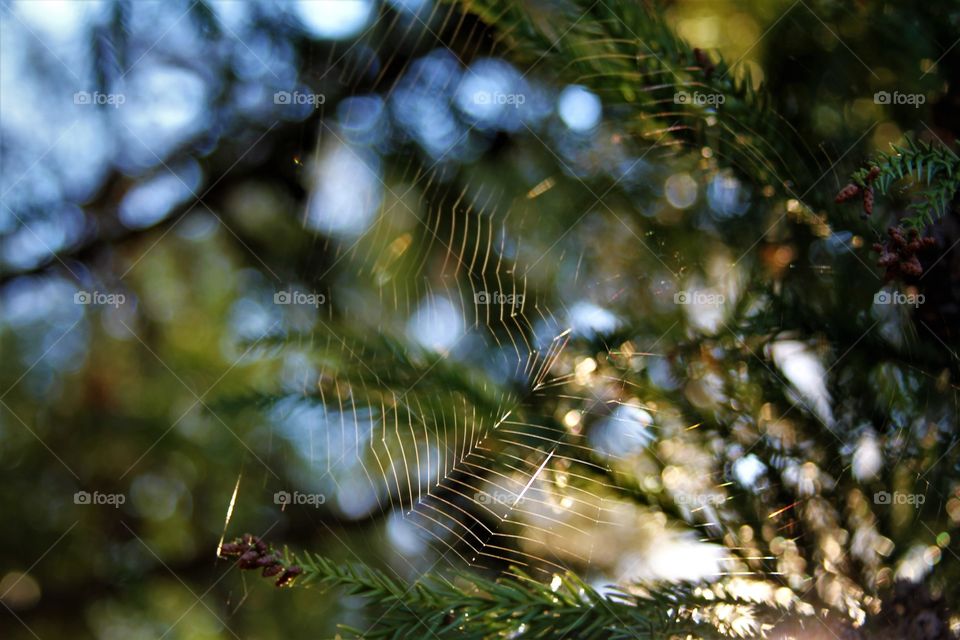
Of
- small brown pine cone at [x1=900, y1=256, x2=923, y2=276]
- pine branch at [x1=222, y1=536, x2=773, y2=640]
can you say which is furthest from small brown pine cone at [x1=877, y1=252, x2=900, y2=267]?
pine branch at [x1=222, y1=536, x2=773, y2=640]

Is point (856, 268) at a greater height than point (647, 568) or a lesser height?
greater

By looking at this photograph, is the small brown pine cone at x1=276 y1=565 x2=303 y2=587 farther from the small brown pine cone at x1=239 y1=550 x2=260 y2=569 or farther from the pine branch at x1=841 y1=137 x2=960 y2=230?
the pine branch at x1=841 y1=137 x2=960 y2=230

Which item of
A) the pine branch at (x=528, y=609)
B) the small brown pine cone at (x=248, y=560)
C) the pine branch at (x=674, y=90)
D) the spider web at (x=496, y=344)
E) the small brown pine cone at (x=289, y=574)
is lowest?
the pine branch at (x=528, y=609)

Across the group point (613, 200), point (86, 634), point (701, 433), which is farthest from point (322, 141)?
point (86, 634)

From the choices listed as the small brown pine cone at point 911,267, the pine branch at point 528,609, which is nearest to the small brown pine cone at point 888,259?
the small brown pine cone at point 911,267

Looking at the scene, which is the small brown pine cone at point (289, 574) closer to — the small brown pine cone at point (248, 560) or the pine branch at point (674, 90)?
the small brown pine cone at point (248, 560)

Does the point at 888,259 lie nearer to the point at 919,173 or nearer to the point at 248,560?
the point at 919,173

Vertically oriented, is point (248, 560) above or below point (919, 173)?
below

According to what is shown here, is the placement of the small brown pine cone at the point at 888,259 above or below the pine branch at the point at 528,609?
above

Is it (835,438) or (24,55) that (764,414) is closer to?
(835,438)

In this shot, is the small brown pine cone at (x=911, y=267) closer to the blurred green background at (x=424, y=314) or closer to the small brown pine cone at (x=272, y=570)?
the blurred green background at (x=424, y=314)

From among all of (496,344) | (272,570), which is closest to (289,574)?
(272,570)
